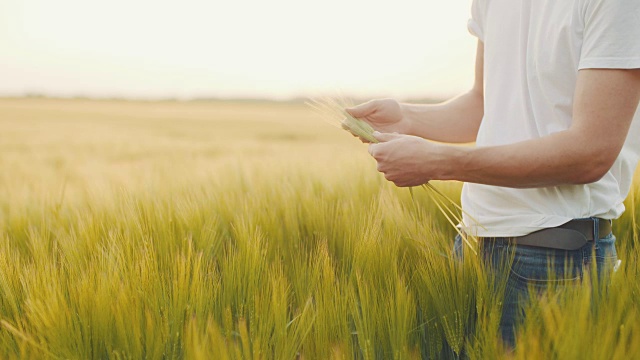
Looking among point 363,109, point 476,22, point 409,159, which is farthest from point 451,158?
point 476,22

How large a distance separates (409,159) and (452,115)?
466mm

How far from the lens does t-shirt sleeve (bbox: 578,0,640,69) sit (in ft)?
3.17

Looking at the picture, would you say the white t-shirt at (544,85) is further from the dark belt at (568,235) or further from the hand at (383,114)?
the hand at (383,114)

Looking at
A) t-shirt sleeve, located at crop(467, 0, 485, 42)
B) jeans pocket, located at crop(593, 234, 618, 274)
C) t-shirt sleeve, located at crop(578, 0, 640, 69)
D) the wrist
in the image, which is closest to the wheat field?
jeans pocket, located at crop(593, 234, 618, 274)

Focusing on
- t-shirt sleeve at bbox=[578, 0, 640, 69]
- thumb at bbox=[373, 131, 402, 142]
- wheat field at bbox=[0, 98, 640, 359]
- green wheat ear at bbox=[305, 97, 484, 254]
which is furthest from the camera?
green wheat ear at bbox=[305, 97, 484, 254]

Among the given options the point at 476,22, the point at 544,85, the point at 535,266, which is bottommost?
the point at 535,266

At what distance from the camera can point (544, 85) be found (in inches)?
44.6

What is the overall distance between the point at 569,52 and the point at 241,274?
2.38 feet

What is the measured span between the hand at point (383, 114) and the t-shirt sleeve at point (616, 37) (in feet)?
1.73

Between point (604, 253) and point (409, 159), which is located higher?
point (409, 159)

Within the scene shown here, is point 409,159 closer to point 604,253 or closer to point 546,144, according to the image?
point 546,144

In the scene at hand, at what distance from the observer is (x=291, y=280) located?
1.22m

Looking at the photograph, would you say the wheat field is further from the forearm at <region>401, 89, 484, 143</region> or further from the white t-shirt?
the forearm at <region>401, 89, 484, 143</region>

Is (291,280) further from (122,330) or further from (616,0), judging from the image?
(616,0)
